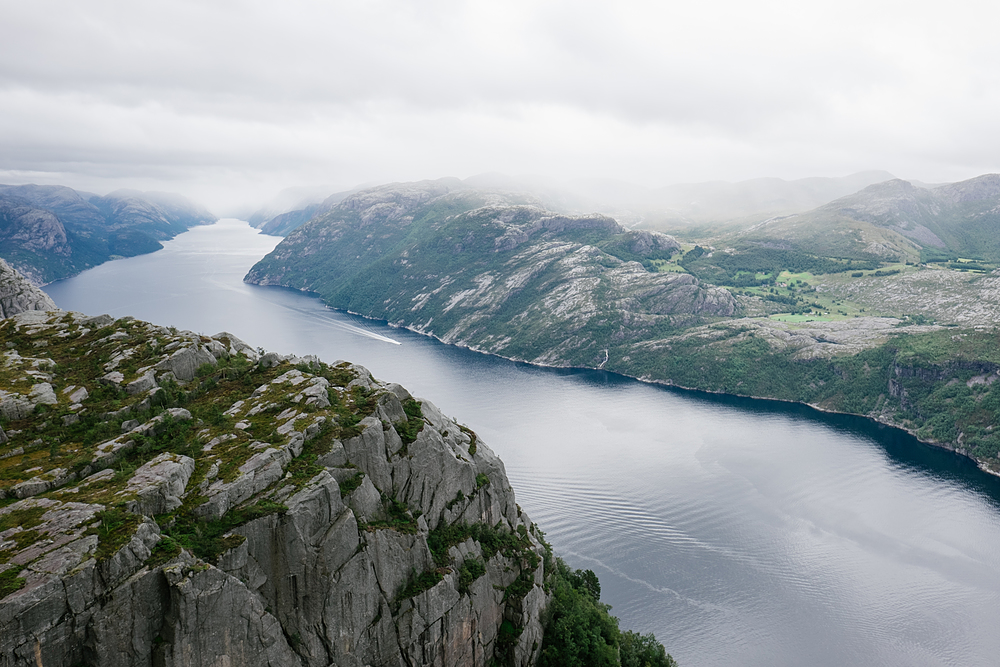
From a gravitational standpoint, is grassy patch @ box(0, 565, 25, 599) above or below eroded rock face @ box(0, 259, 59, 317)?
below

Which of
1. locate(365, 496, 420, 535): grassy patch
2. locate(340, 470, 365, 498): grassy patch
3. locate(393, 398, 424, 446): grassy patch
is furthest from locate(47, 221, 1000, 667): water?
locate(340, 470, 365, 498): grassy patch

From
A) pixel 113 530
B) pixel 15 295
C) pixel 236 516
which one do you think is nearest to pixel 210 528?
pixel 236 516

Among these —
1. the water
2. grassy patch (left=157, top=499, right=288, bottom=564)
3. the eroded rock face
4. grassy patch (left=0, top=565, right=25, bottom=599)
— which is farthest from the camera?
the water

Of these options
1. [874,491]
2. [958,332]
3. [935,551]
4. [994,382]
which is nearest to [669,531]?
[935,551]

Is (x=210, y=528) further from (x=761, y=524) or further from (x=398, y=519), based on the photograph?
(x=761, y=524)

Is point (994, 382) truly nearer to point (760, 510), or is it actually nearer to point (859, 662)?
point (760, 510)

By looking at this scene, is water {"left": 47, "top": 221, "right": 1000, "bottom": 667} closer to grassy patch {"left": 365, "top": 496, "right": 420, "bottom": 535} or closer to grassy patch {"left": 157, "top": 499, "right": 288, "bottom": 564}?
grassy patch {"left": 365, "top": 496, "right": 420, "bottom": 535}
